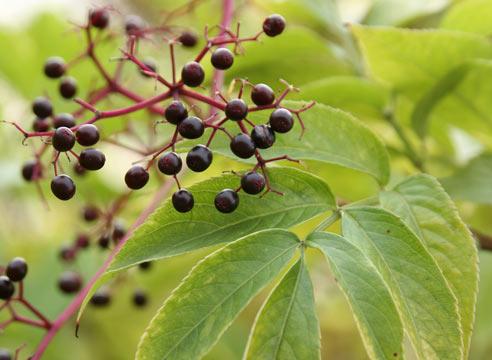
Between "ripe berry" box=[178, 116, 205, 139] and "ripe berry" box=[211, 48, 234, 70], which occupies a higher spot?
"ripe berry" box=[211, 48, 234, 70]

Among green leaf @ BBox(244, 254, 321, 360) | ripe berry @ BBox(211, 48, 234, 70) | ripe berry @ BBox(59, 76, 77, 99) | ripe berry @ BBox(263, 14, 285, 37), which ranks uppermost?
ripe berry @ BBox(59, 76, 77, 99)

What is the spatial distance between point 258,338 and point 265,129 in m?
0.31

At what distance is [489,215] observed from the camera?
5.55ft

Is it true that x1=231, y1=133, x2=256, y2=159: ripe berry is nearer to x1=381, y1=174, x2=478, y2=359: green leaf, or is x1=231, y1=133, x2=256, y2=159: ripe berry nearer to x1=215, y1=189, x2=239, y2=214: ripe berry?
x1=215, y1=189, x2=239, y2=214: ripe berry

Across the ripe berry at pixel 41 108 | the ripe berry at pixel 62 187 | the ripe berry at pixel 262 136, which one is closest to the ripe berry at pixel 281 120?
the ripe berry at pixel 262 136

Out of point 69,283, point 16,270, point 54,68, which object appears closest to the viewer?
point 16,270

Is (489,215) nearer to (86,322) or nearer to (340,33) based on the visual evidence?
(340,33)

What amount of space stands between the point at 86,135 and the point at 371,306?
483mm

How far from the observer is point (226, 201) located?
77 centimetres

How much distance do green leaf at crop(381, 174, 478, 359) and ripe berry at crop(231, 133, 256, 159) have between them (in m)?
0.28

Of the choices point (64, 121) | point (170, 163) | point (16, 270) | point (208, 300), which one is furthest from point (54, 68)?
point (208, 300)

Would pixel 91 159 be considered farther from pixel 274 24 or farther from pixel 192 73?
pixel 274 24

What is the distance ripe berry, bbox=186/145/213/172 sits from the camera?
78cm

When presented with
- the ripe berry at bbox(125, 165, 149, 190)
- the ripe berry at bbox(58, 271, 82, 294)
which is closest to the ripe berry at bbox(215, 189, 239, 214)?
the ripe berry at bbox(125, 165, 149, 190)
